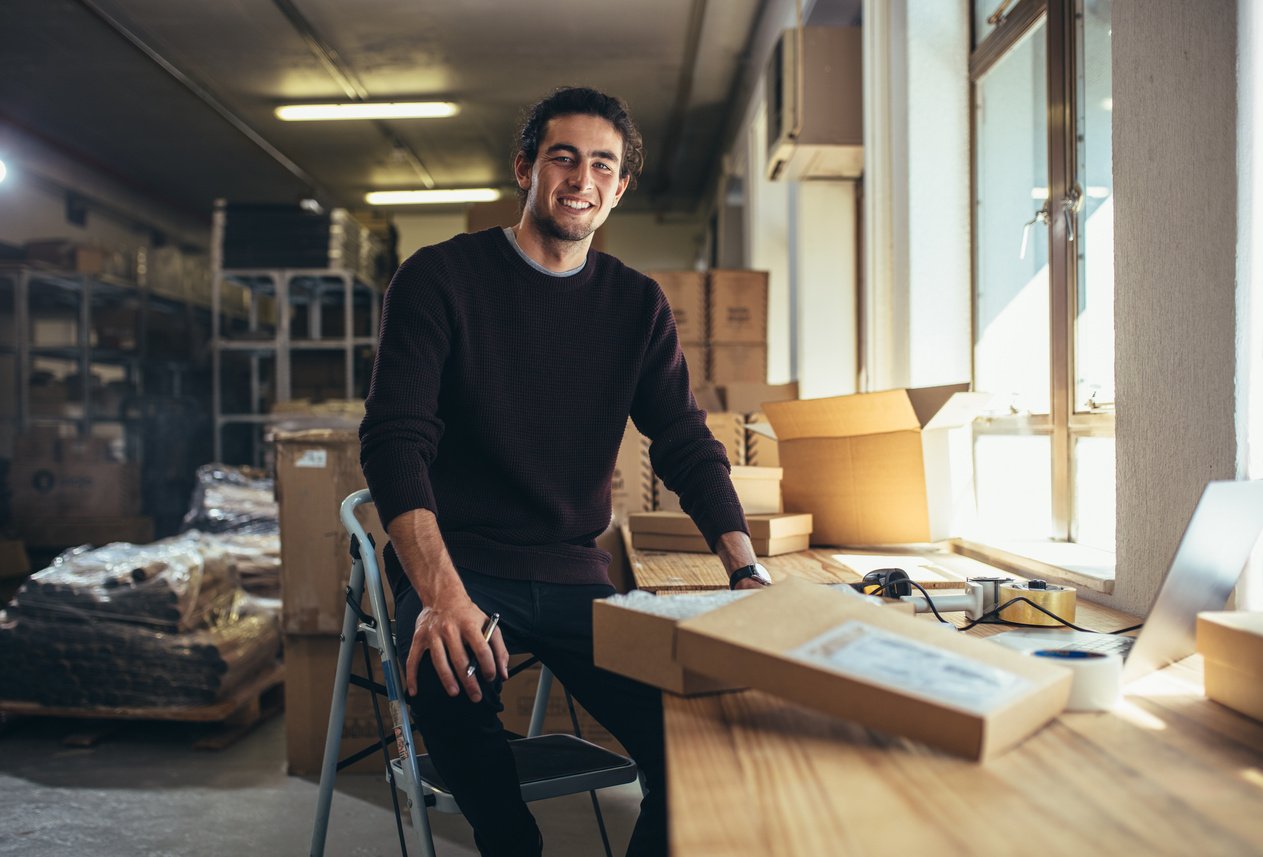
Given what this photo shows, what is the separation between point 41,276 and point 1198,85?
25.7 ft

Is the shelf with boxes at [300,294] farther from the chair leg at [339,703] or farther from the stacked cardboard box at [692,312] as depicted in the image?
the chair leg at [339,703]

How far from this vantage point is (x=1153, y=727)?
819mm

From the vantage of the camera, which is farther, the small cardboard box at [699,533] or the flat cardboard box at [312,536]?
the flat cardboard box at [312,536]

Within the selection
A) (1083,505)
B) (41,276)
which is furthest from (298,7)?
(1083,505)

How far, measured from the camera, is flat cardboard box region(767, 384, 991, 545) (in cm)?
218

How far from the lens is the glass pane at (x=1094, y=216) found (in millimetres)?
2156

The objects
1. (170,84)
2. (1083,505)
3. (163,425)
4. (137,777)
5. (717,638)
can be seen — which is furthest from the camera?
(163,425)

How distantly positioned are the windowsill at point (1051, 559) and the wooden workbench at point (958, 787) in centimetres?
86

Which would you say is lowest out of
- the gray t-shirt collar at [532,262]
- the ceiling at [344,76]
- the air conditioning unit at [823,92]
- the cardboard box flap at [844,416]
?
the cardboard box flap at [844,416]

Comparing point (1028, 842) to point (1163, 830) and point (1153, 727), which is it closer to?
point (1163, 830)

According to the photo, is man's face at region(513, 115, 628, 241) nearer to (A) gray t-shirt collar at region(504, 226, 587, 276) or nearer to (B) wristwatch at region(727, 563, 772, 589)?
(A) gray t-shirt collar at region(504, 226, 587, 276)

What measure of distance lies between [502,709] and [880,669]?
0.83m

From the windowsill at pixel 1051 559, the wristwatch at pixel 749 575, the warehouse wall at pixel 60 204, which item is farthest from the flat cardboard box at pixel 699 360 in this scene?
the warehouse wall at pixel 60 204

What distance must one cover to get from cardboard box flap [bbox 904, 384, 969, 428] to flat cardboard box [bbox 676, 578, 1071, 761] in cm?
130
